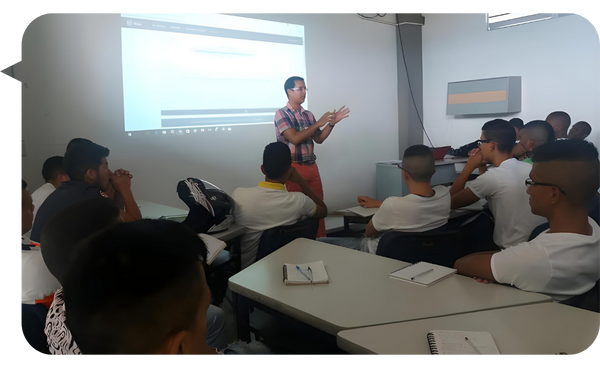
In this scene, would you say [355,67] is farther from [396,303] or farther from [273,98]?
[396,303]

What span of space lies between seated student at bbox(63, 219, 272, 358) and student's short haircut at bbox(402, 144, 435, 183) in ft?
4.18

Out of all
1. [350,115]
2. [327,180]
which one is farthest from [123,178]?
[350,115]

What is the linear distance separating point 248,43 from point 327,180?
0.70 meters

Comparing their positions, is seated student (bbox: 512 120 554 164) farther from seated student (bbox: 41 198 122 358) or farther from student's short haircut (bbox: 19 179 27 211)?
student's short haircut (bbox: 19 179 27 211)

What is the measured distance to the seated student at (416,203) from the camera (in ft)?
5.36

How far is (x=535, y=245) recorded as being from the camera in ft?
3.39

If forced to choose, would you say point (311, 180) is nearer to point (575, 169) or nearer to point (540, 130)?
point (575, 169)

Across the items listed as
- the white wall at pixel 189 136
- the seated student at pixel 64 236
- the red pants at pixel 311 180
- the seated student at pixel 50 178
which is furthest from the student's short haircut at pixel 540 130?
the seated student at pixel 50 178

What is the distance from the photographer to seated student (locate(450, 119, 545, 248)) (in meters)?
1.66

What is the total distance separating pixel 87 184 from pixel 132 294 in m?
0.66

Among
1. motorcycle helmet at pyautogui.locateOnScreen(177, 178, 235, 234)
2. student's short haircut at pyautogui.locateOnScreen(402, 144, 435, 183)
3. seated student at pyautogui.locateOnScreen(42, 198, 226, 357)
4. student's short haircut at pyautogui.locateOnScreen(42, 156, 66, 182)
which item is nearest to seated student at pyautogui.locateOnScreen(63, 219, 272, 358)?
seated student at pyautogui.locateOnScreen(42, 198, 226, 357)

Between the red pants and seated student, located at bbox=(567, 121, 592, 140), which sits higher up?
seated student, located at bbox=(567, 121, 592, 140)

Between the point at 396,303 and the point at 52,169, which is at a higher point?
the point at 52,169

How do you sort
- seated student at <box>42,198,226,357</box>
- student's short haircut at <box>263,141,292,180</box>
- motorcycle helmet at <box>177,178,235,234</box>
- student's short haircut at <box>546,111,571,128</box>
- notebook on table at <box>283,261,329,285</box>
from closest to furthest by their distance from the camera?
seated student at <box>42,198,226,357</box> < notebook on table at <box>283,261,329,285</box> < motorcycle helmet at <box>177,178,235,234</box> < student's short haircut at <box>263,141,292,180</box> < student's short haircut at <box>546,111,571,128</box>
